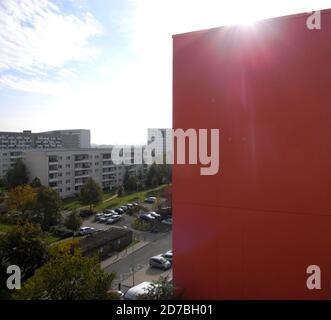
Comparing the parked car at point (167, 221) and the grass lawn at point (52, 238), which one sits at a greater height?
the parked car at point (167, 221)

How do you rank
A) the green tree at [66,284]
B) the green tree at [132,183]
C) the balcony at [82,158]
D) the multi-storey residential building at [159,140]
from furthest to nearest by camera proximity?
the balcony at [82,158] < the green tree at [132,183] < the multi-storey residential building at [159,140] < the green tree at [66,284]

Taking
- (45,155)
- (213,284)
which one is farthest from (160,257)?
(45,155)

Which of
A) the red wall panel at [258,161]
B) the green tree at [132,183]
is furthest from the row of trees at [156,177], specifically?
the red wall panel at [258,161]

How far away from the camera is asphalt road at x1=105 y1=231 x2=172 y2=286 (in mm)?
8604

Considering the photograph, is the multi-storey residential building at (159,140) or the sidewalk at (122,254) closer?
the sidewalk at (122,254)

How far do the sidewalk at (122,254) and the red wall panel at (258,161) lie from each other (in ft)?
20.5

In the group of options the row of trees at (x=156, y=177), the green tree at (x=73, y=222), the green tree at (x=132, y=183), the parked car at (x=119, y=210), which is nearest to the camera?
the green tree at (x=73, y=222)

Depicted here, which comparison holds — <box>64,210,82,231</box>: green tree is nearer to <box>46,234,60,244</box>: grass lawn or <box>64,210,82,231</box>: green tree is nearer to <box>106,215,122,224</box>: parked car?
<box>46,234,60,244</box>: grass lawn

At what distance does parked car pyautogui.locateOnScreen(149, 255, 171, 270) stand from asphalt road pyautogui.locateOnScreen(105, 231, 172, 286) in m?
0.22

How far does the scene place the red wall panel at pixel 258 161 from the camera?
2822 millimetres

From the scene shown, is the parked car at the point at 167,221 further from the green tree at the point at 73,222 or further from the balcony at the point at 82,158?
the balcony at the point at 82,158

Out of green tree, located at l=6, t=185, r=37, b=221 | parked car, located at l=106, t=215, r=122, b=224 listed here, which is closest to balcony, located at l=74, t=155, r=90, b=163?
green tree, located at l=6, t=185, r=37, b=221

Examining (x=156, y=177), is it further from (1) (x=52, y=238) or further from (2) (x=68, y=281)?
(2) (x=68, y=281)

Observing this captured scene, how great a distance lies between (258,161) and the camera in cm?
306
